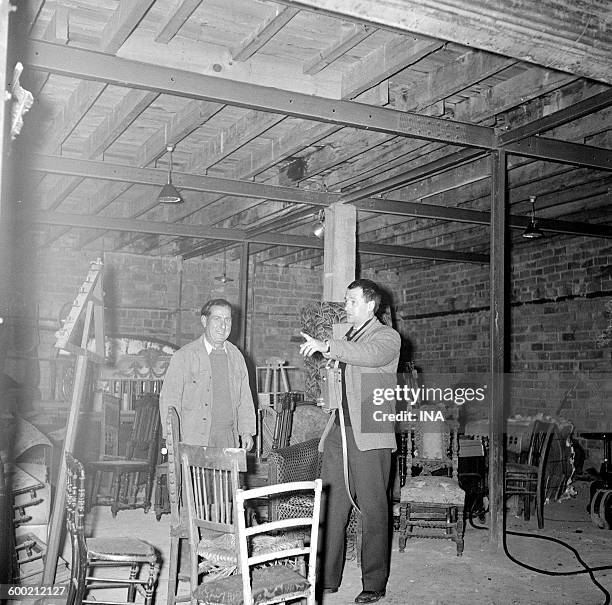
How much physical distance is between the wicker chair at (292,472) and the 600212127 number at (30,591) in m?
1.40

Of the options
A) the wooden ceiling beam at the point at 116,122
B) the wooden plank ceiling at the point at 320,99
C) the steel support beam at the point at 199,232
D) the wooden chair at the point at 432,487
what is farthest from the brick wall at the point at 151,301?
the wooden chair at the point at 432,487

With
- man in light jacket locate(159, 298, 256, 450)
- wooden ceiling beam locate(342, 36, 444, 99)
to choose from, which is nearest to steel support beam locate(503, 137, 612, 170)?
wooden ceiling beam locate(342, 36, 444, 99)

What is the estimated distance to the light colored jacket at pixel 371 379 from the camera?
3779 mm

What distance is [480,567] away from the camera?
15.3 ft

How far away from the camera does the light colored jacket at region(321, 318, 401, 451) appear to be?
3779 mm

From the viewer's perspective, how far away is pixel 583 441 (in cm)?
927

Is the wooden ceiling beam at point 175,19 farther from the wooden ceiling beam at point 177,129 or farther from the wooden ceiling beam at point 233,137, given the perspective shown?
the wooden ceiling beam at point 233,137

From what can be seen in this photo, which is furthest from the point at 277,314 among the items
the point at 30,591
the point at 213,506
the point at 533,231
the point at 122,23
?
the point at 30,591

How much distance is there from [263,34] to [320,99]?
650mm

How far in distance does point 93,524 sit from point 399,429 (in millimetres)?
2921

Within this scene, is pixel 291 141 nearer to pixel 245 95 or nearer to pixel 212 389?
pixel 245 95

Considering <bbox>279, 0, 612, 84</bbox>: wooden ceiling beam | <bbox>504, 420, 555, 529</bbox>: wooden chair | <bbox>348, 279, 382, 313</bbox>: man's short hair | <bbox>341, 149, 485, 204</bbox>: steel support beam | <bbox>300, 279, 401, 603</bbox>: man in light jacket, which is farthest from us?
<bbox>504, 420, 555, 529</bbox>: wooden chair

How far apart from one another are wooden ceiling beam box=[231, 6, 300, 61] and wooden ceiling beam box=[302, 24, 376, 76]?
0.42m

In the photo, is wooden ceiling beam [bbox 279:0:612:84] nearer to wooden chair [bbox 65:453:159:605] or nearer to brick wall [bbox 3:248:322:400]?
wooden chair [bbox 65:453:159:605]
